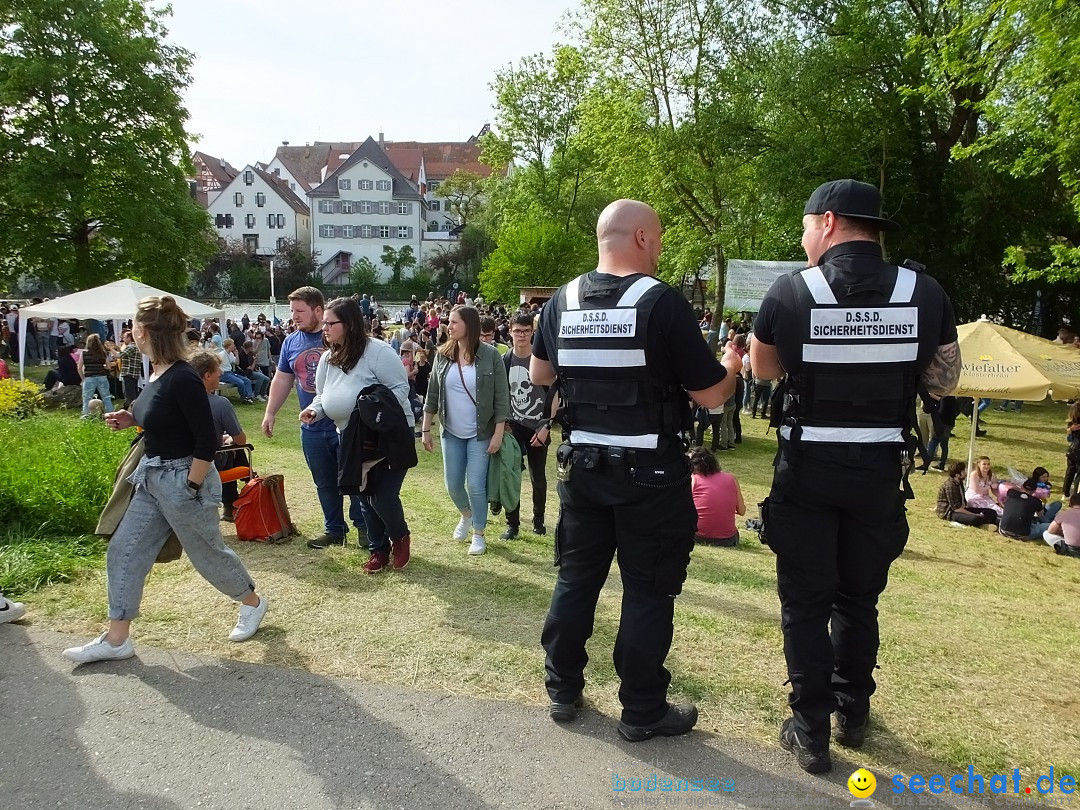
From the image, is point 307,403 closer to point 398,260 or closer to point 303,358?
point 303,358

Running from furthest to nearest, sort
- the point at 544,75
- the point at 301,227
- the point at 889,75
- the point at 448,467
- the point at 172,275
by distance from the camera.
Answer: the point at 301,227
the point at 544,75
the point at 172,275
the point at 889,75
the point at 448,467

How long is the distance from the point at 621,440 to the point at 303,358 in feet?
11.9

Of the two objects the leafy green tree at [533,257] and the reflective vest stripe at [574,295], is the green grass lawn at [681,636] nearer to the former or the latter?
the reflective vest stripe at [574,295]

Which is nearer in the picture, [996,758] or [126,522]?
[996,758]

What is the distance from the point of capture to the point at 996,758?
2980 mm

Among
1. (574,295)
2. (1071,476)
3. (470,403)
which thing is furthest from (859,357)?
(1071,476)

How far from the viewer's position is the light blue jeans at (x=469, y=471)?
5.81 meters

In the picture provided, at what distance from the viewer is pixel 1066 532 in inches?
348

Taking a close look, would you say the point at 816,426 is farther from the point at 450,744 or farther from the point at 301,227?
the point at 301,227

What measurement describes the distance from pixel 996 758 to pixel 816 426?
155cm

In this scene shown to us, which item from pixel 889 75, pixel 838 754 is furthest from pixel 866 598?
pixel 889 75

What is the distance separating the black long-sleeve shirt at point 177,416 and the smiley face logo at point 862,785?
3.19 meters

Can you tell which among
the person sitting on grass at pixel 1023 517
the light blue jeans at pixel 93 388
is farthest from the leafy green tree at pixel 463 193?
the person sitting on grass at pixel 1023 517

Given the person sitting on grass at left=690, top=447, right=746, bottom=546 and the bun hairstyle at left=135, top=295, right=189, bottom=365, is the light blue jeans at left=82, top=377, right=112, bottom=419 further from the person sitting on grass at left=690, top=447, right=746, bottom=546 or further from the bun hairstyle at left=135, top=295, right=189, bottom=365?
the bun hairstyle at left=135, top=295, right=189, bottom=365
